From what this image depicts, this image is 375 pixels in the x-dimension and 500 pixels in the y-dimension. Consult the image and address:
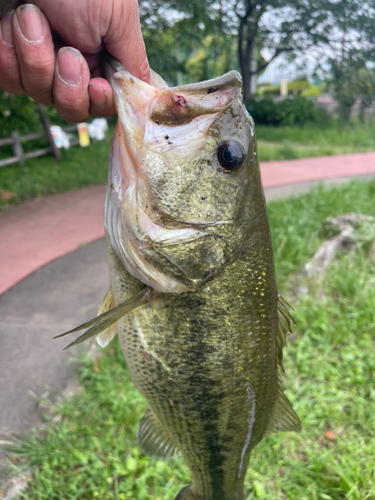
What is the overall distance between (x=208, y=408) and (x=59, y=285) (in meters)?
3.22

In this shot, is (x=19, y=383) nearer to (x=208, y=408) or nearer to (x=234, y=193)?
(x=208, y=408)

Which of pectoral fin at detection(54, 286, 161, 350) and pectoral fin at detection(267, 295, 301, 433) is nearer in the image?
pectoral fin at detection(54, 286, 161, 350)

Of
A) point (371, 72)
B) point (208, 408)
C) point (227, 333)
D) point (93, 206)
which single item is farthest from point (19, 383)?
point (371, 72)

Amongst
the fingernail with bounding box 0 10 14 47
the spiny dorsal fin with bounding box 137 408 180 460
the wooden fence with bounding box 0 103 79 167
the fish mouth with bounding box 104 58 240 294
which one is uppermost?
the fingernail with bounding box 0 10 14 47

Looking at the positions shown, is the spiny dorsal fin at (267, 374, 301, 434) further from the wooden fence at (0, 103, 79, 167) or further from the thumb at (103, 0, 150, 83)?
the wooden fence at (0, 103, 79, 167)

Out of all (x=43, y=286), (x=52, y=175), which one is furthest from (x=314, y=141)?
(x=43, y=286)

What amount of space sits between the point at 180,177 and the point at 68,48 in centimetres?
61

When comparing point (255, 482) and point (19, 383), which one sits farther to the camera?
point (19, 383)

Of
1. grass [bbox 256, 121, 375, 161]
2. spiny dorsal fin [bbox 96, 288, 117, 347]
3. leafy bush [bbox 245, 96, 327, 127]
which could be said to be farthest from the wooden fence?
leafy bush [bbox 245, 96, 327, 127]

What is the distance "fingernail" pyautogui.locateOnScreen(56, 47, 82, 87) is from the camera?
1274 millimetres

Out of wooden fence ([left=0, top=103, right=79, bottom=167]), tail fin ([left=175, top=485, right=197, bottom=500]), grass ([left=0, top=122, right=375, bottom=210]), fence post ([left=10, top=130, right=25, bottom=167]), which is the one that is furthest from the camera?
fence post ([left=10, top=130, right=25, bottom=167])

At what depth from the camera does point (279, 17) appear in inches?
535

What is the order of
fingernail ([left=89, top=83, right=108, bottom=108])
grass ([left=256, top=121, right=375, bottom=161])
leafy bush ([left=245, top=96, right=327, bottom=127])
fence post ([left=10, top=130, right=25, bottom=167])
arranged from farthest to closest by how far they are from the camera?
leafy bush ([left=245, top=96, right=327, bottom=127])
grass ([left=256, top=121, right=375, bottom=161])
fence post ([left=10, top=130, right=25, bottom=167])
fingernail ([left=89, top=83, right=108, bottom=108])

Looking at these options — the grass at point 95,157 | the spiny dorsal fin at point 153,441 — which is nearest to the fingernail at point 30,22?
the spiny dorsal fin at point 153,441
